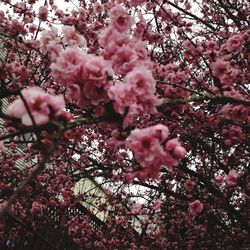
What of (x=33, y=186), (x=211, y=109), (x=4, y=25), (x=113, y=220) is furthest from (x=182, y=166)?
(x=4, y=25)

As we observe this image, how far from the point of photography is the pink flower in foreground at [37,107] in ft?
6.37

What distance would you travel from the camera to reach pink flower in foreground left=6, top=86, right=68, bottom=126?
1.94 meters

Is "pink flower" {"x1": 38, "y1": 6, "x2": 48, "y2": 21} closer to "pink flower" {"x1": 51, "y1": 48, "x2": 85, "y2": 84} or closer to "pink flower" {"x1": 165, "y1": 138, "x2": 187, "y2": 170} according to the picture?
"pink flower" {"x1": 51, "y1": 48, "x2": 85, "y2": 84}

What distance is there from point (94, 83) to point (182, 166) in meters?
5.49

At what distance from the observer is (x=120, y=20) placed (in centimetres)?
297

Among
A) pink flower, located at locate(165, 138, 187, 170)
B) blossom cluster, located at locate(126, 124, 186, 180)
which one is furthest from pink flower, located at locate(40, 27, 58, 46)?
pink flower, located at locate(165, 138, 187, 170)

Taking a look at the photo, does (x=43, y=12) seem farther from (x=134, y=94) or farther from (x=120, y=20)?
(x=134, y=94)

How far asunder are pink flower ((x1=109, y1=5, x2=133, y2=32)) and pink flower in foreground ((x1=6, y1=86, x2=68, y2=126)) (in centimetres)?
118

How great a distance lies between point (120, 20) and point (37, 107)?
1.35 metres

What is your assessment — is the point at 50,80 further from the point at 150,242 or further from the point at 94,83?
the point at 150,242

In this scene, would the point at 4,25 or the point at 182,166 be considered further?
the point at 182,166

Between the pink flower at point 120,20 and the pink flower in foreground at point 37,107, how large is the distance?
118 cm

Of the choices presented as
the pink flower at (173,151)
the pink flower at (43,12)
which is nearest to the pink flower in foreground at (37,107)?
the pink flower at (173,151)

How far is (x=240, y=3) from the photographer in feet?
26.2
